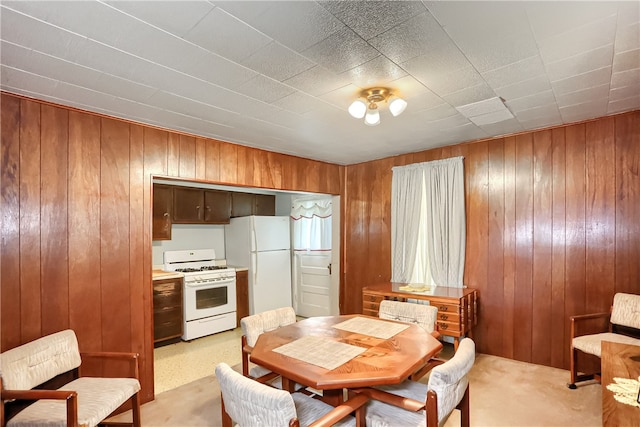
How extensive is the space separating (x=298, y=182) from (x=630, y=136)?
3295 millimetres

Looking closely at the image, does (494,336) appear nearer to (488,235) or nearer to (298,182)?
(488,235)

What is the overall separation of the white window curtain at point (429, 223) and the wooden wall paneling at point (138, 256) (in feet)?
9.44

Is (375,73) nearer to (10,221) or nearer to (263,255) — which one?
(10,221)

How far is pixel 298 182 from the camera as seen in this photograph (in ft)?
14.2

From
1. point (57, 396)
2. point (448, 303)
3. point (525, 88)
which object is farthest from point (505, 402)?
point (57, 396)

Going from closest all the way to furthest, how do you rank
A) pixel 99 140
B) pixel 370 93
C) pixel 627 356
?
pixel 627 356
pixel 370 93
pixel 99 140

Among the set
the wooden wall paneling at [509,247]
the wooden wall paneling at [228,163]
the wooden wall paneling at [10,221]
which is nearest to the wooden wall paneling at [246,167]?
the wooden wall paneling at [228,163]

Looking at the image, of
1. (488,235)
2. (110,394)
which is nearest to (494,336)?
(488,235)

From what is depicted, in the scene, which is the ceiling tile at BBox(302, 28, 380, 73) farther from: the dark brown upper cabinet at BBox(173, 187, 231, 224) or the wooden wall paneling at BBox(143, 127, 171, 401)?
the dark brown upper cabinet at BBox(173, 187, 231, 224)

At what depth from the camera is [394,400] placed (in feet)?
5.59

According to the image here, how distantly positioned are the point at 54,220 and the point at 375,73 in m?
2.50

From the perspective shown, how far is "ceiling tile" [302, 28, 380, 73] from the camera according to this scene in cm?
165

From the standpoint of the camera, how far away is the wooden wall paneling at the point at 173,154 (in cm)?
310

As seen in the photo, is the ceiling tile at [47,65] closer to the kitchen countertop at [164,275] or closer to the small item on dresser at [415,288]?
the kitchen countertop at [164,275]
